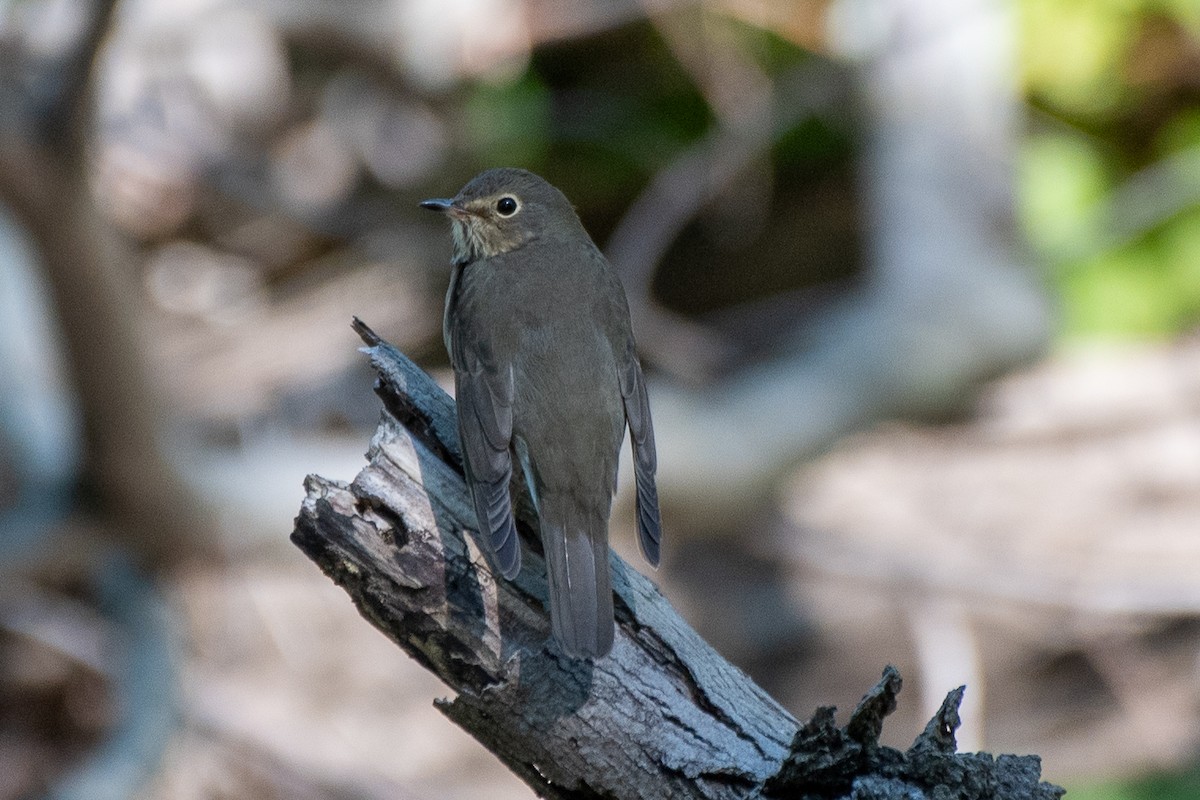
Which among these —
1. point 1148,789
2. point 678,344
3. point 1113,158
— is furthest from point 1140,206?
point 1148,789

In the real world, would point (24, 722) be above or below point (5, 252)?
below

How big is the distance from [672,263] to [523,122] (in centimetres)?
157

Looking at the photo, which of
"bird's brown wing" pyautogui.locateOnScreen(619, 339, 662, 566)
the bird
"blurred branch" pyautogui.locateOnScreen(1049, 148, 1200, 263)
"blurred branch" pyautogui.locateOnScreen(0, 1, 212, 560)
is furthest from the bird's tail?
"blurred branch" pyautogui.locateOnScreen(1049, 148, 1200, 263)

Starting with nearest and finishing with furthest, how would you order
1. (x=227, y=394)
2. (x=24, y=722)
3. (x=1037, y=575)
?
(x=1037, y=575) < (x=24, y=722) < (x=227, y=394)

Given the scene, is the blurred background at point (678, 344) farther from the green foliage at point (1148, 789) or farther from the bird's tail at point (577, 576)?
the bird's tail at point (577, 576)

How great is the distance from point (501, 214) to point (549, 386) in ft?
2.30

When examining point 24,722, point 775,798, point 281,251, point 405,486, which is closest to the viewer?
point 775,798

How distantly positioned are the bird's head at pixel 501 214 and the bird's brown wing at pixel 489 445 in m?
0.52

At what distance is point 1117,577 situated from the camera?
7.54 meters

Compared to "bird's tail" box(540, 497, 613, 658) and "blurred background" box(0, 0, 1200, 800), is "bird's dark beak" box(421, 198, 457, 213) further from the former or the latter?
"blurred background" box(0, 0, 1200, 800)

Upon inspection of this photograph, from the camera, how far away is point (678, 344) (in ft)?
28.4

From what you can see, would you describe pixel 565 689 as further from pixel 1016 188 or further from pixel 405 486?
pixel 1016 188

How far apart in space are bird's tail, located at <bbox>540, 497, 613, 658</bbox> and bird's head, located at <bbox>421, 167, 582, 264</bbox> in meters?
1.01

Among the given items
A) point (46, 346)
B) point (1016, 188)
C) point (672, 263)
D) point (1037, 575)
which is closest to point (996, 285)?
point (1016, 188)
